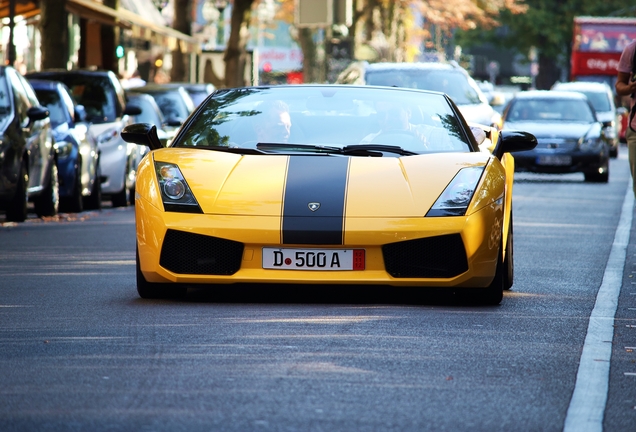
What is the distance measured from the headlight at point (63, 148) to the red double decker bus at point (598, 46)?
39.4 meters

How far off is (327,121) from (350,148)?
1.38 feet

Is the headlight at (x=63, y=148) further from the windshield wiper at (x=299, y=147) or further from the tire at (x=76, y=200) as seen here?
the windshield wiper at (x=299, y=147)

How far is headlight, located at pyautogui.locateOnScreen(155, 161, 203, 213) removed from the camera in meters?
8.26

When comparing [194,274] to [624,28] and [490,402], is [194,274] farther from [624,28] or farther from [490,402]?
[624,28]

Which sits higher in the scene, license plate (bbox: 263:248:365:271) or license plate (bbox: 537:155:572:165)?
license plate (bbox: 263:248:365:271)

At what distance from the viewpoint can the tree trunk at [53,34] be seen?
2589cm

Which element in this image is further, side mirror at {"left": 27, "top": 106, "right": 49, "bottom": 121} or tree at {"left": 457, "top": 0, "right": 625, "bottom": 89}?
tree at {"left": 457, "top": 0, "right": 625, "bottom": 89}

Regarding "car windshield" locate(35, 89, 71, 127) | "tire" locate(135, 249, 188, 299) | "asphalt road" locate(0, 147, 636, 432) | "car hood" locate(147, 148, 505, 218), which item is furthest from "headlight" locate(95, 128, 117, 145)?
"tire" locate(135, 249, 188, 299)

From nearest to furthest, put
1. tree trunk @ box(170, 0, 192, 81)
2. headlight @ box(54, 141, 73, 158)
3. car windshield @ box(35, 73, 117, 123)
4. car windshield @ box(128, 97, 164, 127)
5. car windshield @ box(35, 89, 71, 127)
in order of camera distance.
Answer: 1. headlight @ box(54, 141, 73, 158)
2. car windshield @ box(35, 89, 71, 127)
3. car windshield @ box(35, 73, 117, 123)
4. car windshield @ box(128, 97, 164, 127)
5. tree trunk @ box(170, 0, 192, 81)

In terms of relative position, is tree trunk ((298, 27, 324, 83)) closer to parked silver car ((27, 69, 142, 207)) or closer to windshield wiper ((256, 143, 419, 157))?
parked silver car ((27, 69, 142, 207))

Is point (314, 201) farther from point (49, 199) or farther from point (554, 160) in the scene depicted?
point (554, 160)

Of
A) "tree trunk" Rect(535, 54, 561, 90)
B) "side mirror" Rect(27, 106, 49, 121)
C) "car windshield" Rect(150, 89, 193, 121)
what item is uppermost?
"side mirror" Rect(27, 106, 49, 121)

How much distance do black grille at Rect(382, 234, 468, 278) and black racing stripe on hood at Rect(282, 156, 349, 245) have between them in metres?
0.31

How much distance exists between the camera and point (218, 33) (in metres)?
87.0
